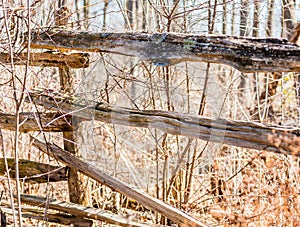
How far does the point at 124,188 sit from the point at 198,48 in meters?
1.74

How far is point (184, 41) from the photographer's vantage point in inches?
107

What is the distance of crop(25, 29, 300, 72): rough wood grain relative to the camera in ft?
7.79

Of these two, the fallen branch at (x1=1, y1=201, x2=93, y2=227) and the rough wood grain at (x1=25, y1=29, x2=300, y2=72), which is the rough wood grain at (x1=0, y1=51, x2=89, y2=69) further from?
the fallen branch at (x1=1, y1=201, x2=93, y2=227)

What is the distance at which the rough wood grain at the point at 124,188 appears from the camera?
360 centimetres

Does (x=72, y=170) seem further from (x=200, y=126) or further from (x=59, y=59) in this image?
(x=200, y=126)

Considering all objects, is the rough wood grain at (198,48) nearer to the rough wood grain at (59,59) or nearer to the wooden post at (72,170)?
the rough wood grain at (59,59)

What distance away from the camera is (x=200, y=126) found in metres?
3.05

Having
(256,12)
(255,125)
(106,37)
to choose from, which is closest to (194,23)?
(256,12)

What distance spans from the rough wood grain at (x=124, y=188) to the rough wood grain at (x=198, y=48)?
1.01 metres

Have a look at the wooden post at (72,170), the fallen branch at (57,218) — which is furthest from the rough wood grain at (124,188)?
the fallen branch at (57,218)

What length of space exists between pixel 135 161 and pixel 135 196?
1.49 m

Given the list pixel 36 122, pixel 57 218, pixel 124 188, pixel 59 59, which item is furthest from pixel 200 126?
pixel 57 218

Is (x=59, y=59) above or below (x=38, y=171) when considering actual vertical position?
above

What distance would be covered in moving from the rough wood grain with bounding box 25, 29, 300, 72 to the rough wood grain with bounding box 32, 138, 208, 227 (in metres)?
1.01
